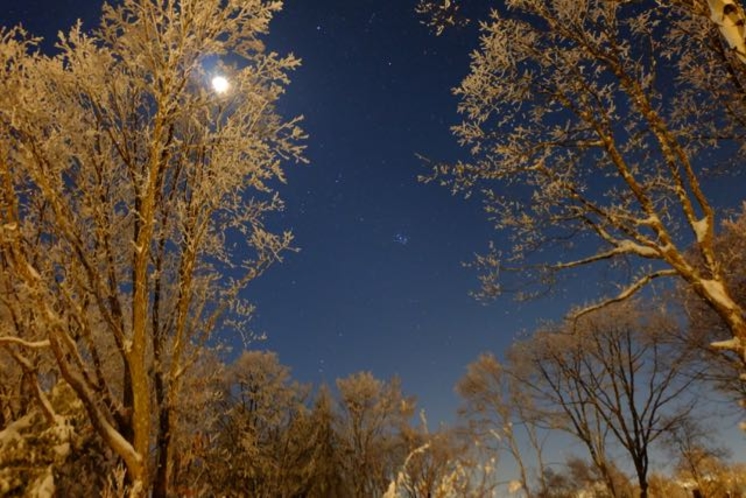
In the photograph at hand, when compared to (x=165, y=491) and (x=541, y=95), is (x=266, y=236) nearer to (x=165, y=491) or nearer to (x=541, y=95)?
(x=165, y=491)

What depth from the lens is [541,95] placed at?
732 centimetres

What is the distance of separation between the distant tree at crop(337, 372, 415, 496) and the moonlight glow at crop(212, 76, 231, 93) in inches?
949

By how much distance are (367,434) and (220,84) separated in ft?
83.7

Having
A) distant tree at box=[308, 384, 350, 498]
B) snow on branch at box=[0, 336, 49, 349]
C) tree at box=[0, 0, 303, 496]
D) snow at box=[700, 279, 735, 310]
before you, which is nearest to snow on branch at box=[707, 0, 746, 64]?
snow at box=[700, 279, 735, 310]

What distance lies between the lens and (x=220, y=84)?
237 inches

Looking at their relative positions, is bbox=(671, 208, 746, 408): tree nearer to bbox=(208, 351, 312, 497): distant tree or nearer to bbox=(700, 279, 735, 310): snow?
bbox=(700, 279, 735, 310): snow

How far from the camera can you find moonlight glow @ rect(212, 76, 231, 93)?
234 inches

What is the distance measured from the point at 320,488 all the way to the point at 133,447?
963 inches

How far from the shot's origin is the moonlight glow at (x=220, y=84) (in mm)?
5940

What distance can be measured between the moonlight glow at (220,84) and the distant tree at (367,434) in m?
24.1

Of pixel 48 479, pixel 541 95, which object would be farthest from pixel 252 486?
pixel 541 95

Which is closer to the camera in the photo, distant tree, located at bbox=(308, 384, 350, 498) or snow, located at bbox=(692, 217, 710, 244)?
A: snow, located at bbox=(692, 217, 710, 244)

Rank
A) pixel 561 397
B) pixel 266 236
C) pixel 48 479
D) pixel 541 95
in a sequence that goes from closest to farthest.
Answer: pixel 266 236, pixel 48 479, pixel 541 95, pixel 561 397

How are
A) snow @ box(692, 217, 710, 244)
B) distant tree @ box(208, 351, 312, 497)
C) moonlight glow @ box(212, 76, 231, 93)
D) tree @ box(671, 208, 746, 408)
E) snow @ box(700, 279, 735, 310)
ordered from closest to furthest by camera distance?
snow @ box(700, 279, 735, 310)
snow @ box(692, 217, 710, 244)
moonlight glow @ box(212, 76, 231, 93)
tree @ box(671, 208, 746, 408)
distant tree @ box(208, 351, 312, 497)
